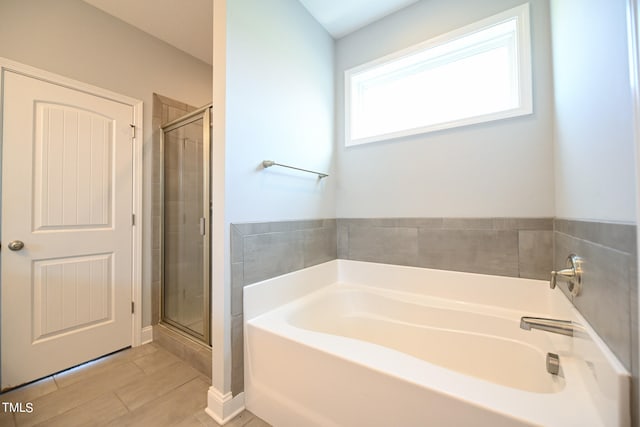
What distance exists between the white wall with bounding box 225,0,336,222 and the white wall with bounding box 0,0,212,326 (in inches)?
51.0

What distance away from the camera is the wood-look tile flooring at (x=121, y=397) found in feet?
4.02

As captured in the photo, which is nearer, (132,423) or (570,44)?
(570,44)

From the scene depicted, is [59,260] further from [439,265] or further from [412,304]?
[439,265]

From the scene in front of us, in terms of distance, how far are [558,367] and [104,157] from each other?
3.06m

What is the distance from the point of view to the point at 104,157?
184 centimetres

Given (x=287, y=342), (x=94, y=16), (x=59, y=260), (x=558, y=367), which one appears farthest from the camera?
(x=94, y=16)

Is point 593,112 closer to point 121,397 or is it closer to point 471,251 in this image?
point 471,251

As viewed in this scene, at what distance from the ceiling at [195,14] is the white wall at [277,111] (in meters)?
0.13

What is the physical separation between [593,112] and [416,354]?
1.53 meters

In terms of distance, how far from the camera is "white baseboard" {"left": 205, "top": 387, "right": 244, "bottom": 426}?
1.24 metres

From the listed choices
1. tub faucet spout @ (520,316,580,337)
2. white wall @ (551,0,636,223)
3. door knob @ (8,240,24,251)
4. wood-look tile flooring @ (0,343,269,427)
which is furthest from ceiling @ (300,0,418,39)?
wood-look tile flooring @ (0,343,269,427)

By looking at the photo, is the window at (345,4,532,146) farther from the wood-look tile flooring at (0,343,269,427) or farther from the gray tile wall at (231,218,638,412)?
the wood-look tile flooring at (0,343,269,427)

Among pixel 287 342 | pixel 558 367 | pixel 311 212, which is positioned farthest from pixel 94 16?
pixel 558 367

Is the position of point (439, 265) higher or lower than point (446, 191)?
lower
